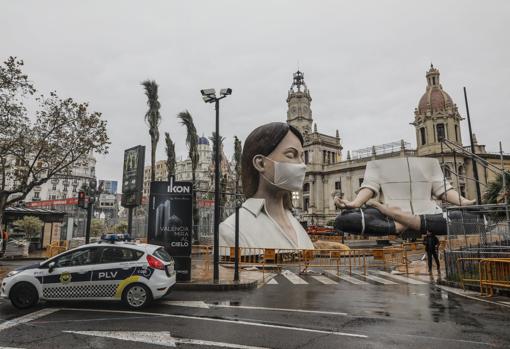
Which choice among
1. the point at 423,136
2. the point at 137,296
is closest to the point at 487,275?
the point at 137,296

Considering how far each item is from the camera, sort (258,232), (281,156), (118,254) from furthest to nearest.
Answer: (281,156) → (258,232) → (118,254)

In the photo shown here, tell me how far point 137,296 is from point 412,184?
2905 centimetres

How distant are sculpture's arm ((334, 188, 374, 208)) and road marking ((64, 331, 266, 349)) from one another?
2465 cm

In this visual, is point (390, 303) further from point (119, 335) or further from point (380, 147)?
point (380, 147)

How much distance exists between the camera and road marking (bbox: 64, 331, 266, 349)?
554cm

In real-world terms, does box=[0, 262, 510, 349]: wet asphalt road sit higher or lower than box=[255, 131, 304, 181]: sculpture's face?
lower

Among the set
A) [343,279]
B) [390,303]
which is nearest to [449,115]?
[343,279]

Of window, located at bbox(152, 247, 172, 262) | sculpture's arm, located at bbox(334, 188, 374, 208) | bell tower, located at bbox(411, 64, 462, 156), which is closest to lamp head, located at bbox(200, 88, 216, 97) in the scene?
window, located at bbox(152, 247, 172, 262)

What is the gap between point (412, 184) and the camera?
31.6 m

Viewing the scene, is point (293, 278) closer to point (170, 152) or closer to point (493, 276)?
point (493, 276)

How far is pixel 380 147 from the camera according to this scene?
73188mm

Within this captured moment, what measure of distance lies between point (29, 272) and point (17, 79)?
34.9ft

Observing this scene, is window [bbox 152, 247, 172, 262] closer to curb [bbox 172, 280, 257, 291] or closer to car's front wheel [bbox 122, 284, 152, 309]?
car's front wheel [bbox 122, 284, 152, 309]

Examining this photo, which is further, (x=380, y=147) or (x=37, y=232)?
(x=380, y=147)
